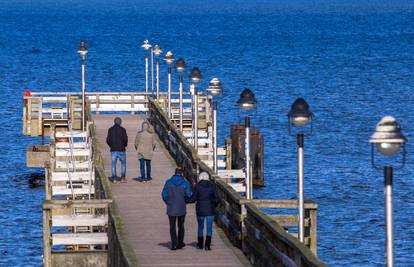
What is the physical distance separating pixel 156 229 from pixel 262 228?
4759mm

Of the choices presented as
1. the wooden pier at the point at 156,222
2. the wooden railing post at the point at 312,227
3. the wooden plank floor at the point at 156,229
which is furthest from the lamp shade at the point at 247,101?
the wooden railing post at the point at 312,227

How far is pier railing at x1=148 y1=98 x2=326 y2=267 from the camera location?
24.3 m

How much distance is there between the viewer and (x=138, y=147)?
3834 cm

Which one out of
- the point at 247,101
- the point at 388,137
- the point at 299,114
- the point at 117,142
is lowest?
the point at 117,142

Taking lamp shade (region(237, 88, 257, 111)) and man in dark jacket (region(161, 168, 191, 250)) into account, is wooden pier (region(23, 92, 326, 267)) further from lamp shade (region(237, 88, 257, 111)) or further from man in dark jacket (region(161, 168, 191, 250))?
lamp shade (region(237, 88, 257, 111))

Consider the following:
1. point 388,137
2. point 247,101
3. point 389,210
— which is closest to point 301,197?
point 388,137

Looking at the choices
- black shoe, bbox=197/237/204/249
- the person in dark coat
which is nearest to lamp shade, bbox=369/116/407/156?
the person in dark coat

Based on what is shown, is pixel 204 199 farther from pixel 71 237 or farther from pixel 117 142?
pixel 117 142

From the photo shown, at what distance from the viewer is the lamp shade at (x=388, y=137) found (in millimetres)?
20172

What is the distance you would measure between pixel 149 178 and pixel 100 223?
7891 millimetres

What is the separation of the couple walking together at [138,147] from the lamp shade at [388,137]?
18.1 m

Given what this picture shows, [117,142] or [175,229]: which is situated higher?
[117,142]

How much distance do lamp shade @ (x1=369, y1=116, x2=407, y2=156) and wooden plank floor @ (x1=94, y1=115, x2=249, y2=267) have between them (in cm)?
815

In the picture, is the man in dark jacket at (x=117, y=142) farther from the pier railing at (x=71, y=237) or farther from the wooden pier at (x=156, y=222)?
the pier railing at (x=71, y=237)
